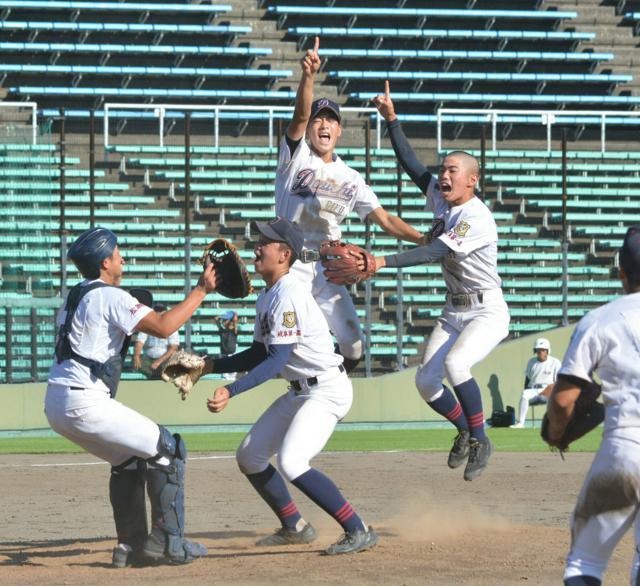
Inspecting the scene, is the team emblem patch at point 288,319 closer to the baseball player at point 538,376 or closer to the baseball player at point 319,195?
the baseball player at point 319,195

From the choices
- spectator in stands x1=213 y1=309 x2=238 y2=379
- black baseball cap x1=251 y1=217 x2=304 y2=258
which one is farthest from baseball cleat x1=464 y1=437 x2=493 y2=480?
spectator in stands x1=213 y1=309 x2=238 y2=379

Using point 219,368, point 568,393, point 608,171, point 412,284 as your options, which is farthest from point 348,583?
point 608,171

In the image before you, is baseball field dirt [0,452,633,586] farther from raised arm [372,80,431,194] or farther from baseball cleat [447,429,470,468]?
raised arm [372,80,431,194]

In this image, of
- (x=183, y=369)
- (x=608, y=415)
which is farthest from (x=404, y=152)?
(x=608, y=415)

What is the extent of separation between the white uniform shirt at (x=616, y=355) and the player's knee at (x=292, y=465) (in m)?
2.88

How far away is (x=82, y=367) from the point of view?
7.14m

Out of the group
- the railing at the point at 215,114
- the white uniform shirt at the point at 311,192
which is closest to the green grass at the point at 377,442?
the railing at the point at 215,114

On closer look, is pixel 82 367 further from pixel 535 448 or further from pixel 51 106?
pixel 51 106

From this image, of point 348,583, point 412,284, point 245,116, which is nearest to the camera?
point 348,583

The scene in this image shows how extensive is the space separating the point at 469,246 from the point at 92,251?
260 centimetres

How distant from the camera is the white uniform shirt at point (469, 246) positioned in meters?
8.38

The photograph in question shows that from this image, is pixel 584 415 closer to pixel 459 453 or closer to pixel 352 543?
pixel 352 543

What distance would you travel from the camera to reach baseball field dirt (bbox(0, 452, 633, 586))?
711 centimetres

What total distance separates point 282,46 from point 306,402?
20.7 m
